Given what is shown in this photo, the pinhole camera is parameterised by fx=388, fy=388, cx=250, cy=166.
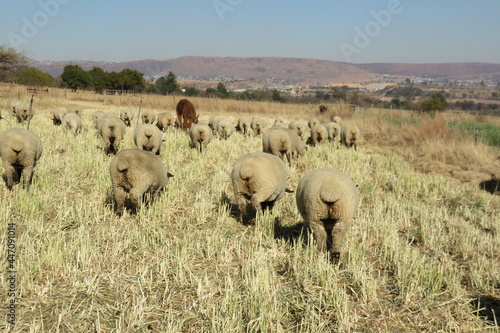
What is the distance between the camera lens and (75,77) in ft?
217

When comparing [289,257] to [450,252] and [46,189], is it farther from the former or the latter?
[46,189]

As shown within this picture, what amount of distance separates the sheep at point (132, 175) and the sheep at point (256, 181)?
1649 mm

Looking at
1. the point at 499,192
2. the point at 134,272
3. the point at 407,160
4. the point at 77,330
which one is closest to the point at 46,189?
the point at 134,272

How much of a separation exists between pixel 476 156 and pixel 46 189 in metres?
13.6

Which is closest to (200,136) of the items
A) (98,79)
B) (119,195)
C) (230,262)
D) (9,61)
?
(119,195)

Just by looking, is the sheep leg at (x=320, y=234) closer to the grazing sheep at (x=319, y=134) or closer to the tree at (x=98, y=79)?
the grazing sheep at (x=319, y=134)

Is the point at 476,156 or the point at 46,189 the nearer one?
the point at 46,189

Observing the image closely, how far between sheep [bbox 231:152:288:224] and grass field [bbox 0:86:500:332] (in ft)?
1.33

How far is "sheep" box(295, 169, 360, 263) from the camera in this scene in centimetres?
547

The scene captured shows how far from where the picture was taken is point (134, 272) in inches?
207

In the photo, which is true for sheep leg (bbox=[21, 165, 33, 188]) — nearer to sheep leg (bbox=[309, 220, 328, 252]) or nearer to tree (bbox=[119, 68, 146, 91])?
sheep leg (bbox=[309, 220, 328, 252])

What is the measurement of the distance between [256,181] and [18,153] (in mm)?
5223

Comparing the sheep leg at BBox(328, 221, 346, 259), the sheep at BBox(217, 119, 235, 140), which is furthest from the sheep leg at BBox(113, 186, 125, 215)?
the sheep at BBox(217, 119, 235, 140)

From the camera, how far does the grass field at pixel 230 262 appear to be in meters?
4.29
